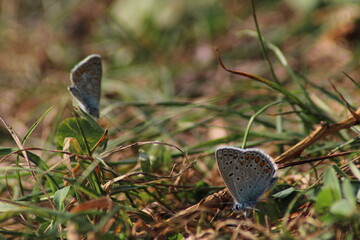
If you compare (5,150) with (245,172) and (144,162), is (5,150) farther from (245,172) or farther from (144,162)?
(245,172)

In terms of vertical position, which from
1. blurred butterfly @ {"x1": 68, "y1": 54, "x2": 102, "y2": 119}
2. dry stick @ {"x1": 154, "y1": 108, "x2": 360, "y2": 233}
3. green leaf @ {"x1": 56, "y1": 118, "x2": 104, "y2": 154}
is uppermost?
blurred butterfly @ {"x1": 68, "y1": 54, "x2": 102, "y2": 119}

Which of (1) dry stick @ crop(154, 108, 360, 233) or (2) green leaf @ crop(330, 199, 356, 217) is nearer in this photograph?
(2) green leaf @ crop(330, 199, 356, 217)

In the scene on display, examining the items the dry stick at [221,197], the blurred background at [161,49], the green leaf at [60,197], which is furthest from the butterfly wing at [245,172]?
the blurred background at [161,49]

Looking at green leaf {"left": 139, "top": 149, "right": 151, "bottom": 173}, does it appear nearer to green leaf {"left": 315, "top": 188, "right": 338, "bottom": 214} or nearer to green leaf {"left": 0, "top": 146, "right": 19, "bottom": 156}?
green leaf {"left": 0, "top": 146, "right": 19, "bottom": 156}

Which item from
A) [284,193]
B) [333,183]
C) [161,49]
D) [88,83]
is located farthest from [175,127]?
[161,49]

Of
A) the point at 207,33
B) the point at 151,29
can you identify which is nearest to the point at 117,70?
the point at 151,29

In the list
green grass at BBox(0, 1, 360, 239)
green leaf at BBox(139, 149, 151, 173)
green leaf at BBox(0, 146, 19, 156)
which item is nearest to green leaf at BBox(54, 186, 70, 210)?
green grass at BBox(0, 1, 360, 239)

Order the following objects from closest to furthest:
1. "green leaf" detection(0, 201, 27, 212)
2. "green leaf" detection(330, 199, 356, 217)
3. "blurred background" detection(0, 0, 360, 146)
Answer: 1. "green leaf" detection(330, 199, 356, 217)
2. "green leaf" detection(0, 201, 27, 212)
3. "blurred background" detection(0, 0, 360, 146)
